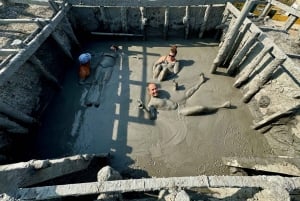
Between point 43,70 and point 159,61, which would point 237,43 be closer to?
point 159,61

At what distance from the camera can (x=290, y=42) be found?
32.0 ft

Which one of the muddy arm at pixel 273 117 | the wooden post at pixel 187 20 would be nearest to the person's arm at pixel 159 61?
the wooden post at pixel 187 20

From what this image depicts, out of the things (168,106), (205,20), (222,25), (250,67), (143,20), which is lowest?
(168,106)

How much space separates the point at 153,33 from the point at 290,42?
268 inches

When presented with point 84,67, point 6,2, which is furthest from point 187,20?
point 6,2

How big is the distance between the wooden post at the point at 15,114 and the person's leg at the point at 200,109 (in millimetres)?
6098

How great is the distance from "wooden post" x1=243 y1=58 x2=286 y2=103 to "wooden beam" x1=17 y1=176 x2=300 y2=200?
449cm

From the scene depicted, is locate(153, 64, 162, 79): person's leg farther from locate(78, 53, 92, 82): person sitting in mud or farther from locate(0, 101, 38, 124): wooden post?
locate(0, 101, 38, 124): wooden post

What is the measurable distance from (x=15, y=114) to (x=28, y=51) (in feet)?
7.80

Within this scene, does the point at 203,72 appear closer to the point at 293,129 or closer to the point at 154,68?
the point at 154,68

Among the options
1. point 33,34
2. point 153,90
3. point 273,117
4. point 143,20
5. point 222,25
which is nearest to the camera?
point 273,117

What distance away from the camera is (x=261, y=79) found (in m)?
8.48

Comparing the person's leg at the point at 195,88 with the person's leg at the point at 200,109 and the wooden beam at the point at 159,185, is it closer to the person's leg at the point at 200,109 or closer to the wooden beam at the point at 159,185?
the person's leg at the point at 200,109

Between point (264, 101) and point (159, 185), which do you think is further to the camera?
point (264, 101)
